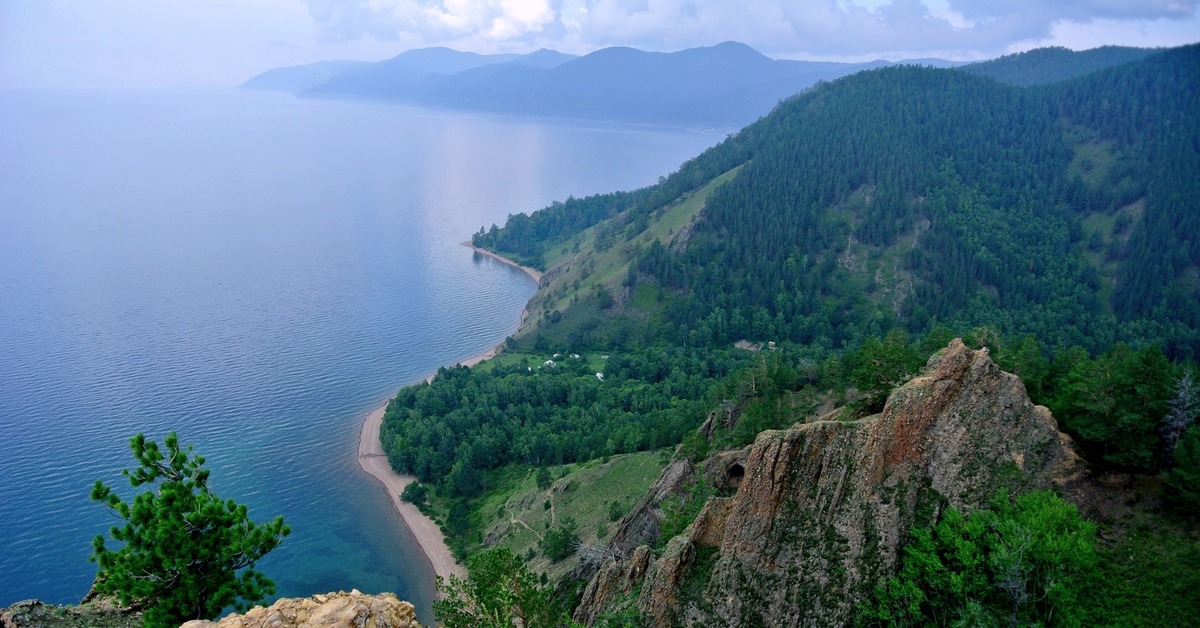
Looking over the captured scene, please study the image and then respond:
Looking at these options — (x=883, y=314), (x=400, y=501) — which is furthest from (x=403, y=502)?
(x=883, y=314)

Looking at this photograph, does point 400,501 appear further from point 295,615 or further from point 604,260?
point 604,260

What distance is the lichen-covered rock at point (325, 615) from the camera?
54.5 ft

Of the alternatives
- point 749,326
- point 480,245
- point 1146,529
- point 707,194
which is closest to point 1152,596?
point 1146,529

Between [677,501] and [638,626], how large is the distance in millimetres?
11959

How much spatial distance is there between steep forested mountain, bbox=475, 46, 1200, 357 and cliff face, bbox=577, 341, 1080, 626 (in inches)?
3394

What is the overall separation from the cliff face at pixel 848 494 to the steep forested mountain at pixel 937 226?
283 ft

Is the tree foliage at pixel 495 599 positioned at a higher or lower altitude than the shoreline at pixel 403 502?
higher

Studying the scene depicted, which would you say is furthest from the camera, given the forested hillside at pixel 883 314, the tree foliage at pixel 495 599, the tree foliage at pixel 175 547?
the forested hillside at pixel 883 314

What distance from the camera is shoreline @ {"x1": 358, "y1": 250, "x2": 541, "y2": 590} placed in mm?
66688

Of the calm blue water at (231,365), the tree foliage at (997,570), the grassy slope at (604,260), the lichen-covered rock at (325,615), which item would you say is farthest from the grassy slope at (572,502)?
the grassy slope at (604,260)

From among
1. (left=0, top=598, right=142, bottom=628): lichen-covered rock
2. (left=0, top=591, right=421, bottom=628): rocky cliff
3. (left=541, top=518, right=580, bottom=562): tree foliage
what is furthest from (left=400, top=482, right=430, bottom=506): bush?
(left=0, top=591, right=421, bottom=628): rocky cliff

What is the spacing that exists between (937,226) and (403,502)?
108816 mm

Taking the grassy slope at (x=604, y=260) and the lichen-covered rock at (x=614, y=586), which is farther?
the grassy slope at (x=604, y=260)

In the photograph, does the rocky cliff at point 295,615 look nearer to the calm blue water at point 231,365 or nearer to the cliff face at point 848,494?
the cliff face at point 848,494
